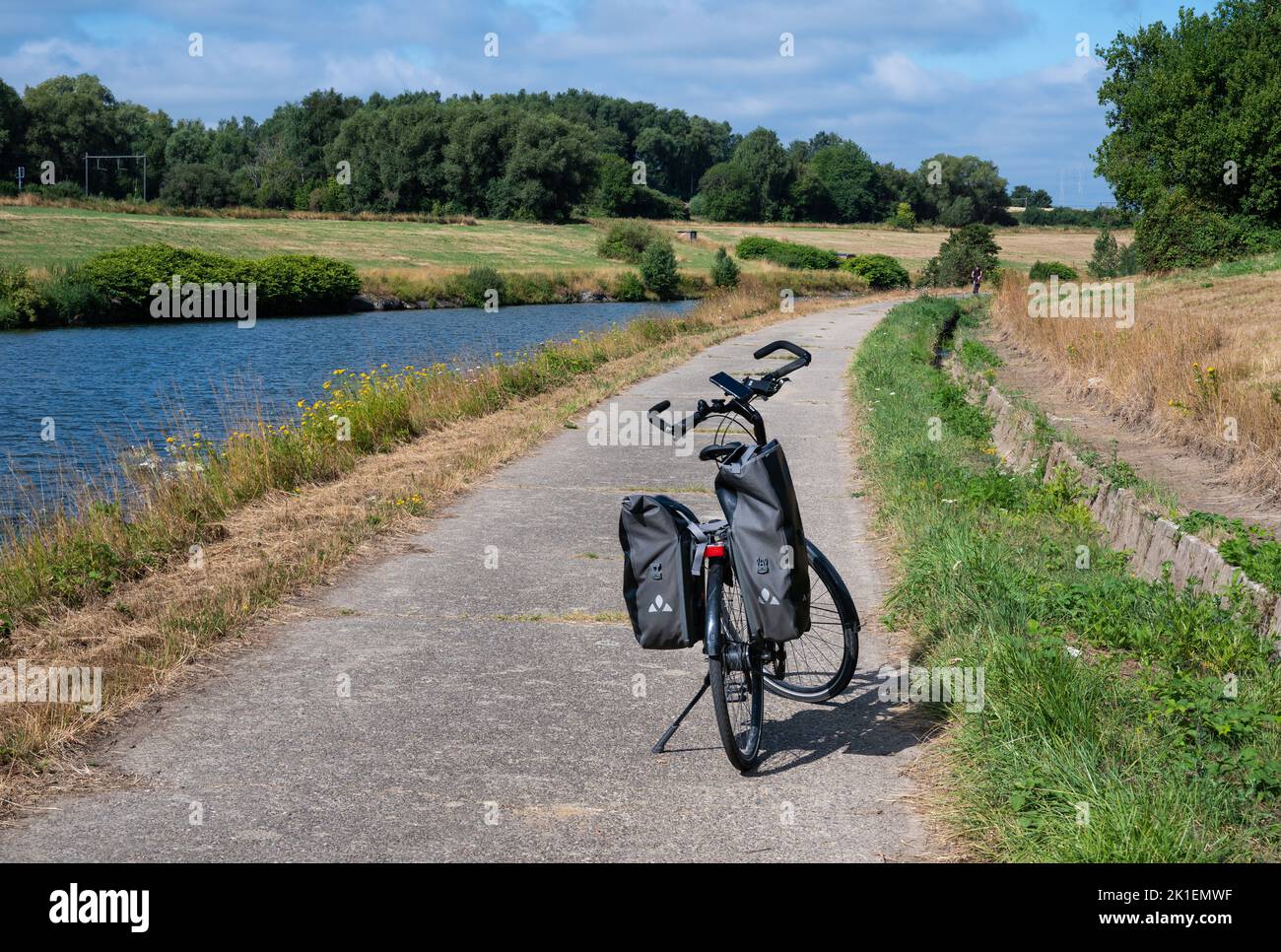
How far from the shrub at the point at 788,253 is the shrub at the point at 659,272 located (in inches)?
715

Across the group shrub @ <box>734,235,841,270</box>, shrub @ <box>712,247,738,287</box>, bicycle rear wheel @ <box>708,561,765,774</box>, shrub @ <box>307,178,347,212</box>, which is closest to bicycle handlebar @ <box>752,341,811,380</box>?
bicycle rear wheel @ <box>708,561,765,774</box>

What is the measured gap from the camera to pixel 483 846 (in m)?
4.00

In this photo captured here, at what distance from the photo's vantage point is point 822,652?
6109 mm

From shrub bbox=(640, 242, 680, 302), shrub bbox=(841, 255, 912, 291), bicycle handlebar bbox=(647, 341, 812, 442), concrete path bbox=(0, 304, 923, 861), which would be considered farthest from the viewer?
shrub bbox=(841, 255, 912, 291)

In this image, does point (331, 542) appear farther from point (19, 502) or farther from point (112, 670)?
point (19, 502)

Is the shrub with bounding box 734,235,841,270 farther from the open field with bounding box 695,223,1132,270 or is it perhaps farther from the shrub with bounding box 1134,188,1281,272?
the shrub with bounding box 1134,188,1281,272

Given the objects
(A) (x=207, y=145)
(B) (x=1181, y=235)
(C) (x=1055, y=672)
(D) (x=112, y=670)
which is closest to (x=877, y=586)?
(C) (x=1055, y=672)

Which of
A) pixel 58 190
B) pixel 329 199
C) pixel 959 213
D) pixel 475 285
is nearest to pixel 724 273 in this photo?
pixel 475 285

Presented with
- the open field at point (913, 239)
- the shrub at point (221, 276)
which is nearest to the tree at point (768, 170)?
the open field at point (913, 239)

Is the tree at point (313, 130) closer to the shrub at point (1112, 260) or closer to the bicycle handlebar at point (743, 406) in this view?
the shrub at point (1112, 260)

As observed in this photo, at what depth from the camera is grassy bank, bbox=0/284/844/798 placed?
19.0ft

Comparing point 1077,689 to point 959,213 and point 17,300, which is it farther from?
point 959,213

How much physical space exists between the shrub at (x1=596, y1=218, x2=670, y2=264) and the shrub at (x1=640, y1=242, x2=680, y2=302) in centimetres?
1004
